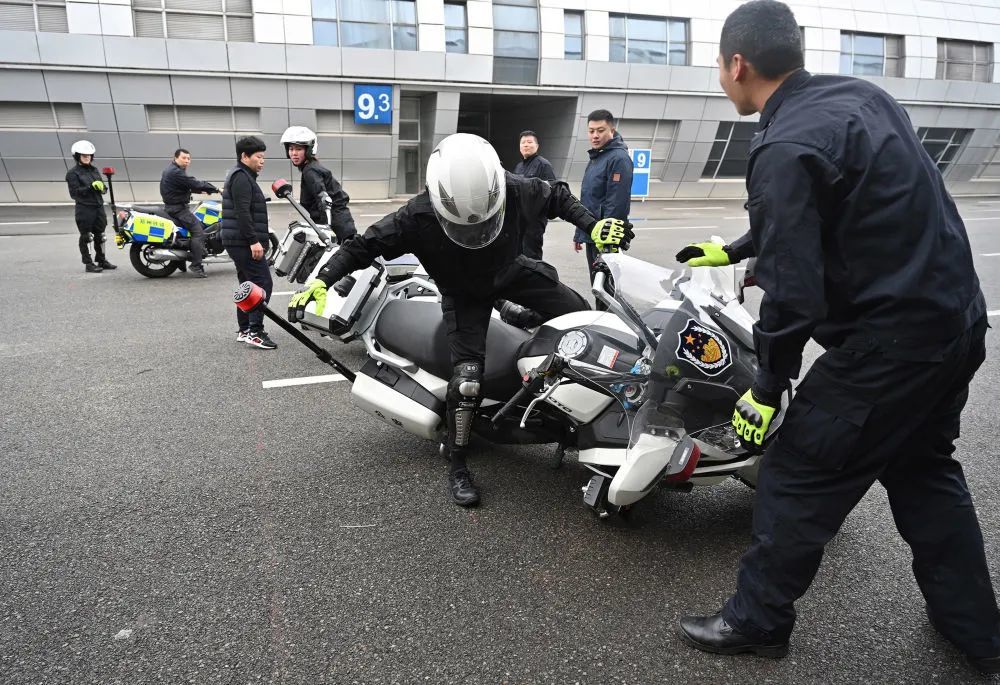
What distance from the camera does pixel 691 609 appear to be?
2391mm

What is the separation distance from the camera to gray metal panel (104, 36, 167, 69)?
58.6 feet

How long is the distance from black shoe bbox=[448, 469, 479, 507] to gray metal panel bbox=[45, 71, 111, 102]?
2035 centimetres

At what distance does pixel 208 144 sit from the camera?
19.4 meters

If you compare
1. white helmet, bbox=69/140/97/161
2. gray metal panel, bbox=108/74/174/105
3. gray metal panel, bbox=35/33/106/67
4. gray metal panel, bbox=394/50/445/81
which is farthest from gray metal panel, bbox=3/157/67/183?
white helmet, bbox=69/140/97/161

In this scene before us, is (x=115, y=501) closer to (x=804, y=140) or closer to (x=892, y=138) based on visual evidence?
(x=804, y=140)

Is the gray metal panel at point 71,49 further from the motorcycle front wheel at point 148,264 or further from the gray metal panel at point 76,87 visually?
the motorcycle front wheel at point 148,264

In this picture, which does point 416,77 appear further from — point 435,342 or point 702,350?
point 702,350

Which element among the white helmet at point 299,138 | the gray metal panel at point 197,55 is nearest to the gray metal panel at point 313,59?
the gray metal panel at point 197,55

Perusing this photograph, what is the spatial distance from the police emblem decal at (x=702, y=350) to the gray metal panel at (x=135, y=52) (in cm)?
2100

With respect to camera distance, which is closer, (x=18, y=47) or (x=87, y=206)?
(x=87, y=206)

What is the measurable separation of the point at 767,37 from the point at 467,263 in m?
1.67

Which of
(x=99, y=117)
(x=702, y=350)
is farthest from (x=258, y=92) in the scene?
(x=702, y=350)

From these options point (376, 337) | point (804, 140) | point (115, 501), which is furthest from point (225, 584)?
point (804, 140)

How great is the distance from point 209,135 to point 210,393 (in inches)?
698
